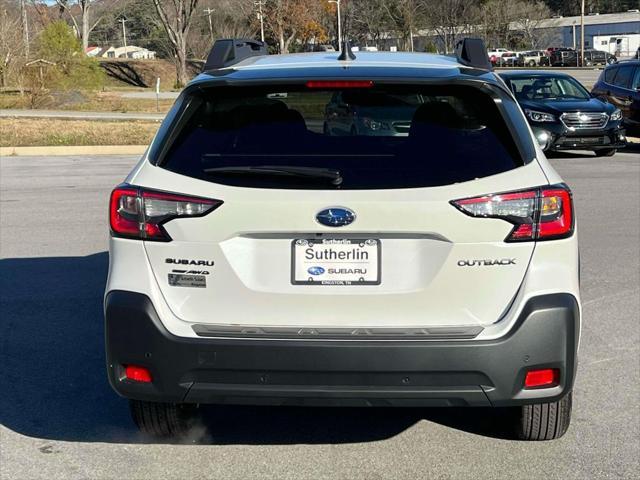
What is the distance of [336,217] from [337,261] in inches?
6.7

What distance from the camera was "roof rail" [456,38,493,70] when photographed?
4.46 metres

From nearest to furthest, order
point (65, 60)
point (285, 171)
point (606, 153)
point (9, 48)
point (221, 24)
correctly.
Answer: point (285, 171) → point (606, 153) → point (9, 48) → point (65, 60) → point (221, 24)

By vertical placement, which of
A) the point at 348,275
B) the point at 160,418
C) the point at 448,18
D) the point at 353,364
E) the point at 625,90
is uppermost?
the point at 348,275

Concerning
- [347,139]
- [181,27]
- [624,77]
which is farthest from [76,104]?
[347,139]

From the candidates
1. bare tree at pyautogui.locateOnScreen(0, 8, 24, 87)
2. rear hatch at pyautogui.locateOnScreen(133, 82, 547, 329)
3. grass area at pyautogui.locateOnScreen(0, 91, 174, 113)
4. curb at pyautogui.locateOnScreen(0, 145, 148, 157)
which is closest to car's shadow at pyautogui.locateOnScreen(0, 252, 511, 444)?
rear hatch at pyautogui.locateOnScreen(133, 82, 547, 329)

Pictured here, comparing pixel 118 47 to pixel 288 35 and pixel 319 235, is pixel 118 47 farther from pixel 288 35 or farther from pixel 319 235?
pixel 319 235

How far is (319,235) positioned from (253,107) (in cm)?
72

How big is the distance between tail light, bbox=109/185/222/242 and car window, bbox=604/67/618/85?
1930 cm

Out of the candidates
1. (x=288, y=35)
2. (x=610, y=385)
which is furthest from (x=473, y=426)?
(x=288, y=35)

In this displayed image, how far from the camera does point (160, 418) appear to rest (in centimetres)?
446

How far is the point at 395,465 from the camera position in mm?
4320

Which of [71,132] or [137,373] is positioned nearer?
[137,373]

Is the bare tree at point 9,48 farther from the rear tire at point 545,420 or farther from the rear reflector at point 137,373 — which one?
the rear tire at point 545,420

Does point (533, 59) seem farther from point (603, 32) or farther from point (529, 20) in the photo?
point (603, 32)
